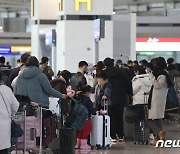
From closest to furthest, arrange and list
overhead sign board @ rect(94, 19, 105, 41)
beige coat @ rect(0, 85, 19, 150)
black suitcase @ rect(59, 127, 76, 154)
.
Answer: beige coat @ rect(0, 85, 19, 150) → black suitcase @ rect(59, 127, 76, 154) → overhead sign board @ rect(94, 19, 105, 41)

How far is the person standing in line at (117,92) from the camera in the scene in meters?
14.1

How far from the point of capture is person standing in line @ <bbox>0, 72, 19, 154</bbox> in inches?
311

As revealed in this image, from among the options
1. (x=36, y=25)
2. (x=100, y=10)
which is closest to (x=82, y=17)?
(x=100, y=10)

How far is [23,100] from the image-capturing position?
417 inches

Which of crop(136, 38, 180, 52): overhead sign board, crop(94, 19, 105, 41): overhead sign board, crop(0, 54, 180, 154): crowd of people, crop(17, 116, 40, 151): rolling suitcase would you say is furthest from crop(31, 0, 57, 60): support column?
crop(17, 116, 40, 151): rolling suitcase

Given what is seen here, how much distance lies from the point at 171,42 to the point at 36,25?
22.0ft

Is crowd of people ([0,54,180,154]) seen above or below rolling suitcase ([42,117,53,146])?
above

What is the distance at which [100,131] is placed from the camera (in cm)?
1286

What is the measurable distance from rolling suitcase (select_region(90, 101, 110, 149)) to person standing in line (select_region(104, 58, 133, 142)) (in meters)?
1.13

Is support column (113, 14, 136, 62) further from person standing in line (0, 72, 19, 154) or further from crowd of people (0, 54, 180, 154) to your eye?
person standing in line (0, 72, 19, 154)

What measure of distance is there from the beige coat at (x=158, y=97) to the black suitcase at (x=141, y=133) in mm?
350

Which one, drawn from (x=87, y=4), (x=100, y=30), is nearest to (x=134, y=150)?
(x=100, y=30)

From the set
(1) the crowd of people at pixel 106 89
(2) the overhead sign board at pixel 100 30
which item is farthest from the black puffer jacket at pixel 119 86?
(2) the overhead sign board at pixel 100 30

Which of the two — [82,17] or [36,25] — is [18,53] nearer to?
[36,25]
